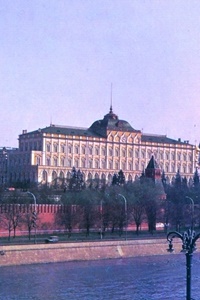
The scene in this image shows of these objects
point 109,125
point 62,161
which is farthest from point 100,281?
point 109,125

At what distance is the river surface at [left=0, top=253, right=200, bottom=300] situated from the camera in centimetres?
2675

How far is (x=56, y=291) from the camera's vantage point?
27391 mm

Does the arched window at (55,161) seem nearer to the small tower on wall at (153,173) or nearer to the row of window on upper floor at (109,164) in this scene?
the row of window on upper floor at (109,164)

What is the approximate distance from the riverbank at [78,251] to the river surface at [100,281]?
0.76 m

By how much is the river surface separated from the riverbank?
0.76 meters

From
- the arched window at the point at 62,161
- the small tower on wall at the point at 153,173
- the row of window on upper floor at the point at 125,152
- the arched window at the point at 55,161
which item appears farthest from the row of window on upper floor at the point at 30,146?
the small tower on wall at the point at 153,173

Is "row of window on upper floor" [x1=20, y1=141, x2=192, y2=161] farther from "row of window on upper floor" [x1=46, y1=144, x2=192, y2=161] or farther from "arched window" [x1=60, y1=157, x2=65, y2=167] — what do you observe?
"arched window" [x1=60, y1=157, x2=65, y2=167]

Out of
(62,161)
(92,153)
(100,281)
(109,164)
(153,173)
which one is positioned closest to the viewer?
(100,281)

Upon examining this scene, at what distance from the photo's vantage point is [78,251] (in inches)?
1501

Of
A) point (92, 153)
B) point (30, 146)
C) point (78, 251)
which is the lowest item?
point (78, 251)

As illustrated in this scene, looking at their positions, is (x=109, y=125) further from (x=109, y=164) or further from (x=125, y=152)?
(x=109, y=164)

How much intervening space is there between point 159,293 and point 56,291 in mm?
3924

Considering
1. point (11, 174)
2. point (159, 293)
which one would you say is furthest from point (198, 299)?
point (11, 174)

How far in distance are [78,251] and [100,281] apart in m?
8.05
